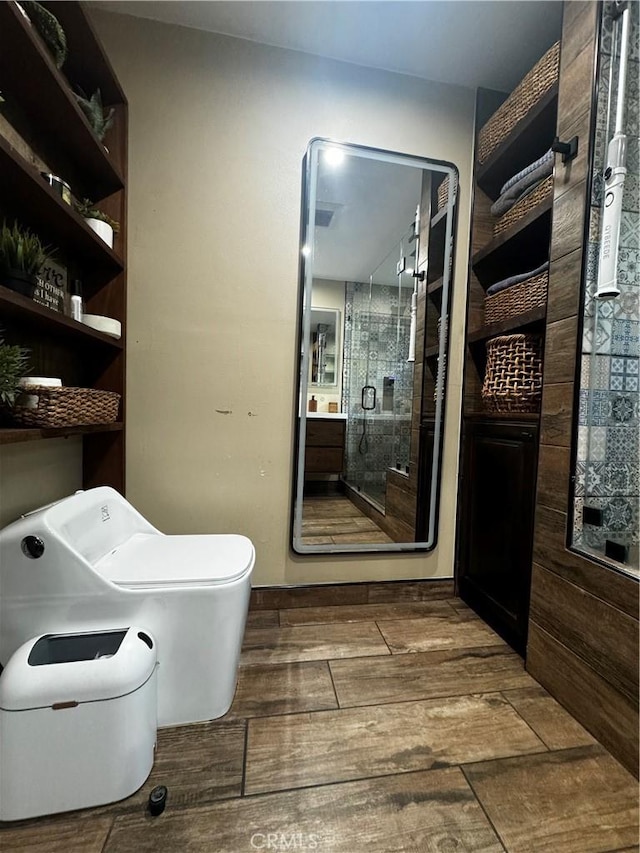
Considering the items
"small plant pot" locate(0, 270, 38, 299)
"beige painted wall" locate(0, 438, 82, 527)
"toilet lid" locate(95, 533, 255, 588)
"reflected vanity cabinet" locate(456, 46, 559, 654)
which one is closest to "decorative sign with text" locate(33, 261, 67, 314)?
"small plant pot" locate(0, 270, 38, 299)

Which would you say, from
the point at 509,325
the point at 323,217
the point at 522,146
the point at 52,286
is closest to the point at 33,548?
the point at 52,286

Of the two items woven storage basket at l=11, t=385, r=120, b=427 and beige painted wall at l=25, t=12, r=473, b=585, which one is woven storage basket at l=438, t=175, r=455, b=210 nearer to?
beige painted wall at l=25, t=12, r=473, b=585

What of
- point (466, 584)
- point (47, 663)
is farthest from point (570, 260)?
point (47, 663)

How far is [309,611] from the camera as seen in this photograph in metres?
1.58

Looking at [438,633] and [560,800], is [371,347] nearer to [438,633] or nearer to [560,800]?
[438,633]

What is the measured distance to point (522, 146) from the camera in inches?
56.7

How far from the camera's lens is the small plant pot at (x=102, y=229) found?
1195 millimetres

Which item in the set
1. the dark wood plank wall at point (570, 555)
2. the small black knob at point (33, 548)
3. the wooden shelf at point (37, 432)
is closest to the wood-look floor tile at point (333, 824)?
the dark wood plank wall at point (570, 555)

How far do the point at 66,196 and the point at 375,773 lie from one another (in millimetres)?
1797

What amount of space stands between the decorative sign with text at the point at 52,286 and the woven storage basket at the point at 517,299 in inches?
63.0

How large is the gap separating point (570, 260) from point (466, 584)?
4.58 feet

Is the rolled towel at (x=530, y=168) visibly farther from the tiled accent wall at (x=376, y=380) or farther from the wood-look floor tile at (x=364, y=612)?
the wood-look floor tile at (x=364, y=612)

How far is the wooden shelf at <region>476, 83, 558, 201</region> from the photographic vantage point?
4.21 ft

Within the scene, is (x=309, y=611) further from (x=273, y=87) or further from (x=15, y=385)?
(x=273, y=87)
